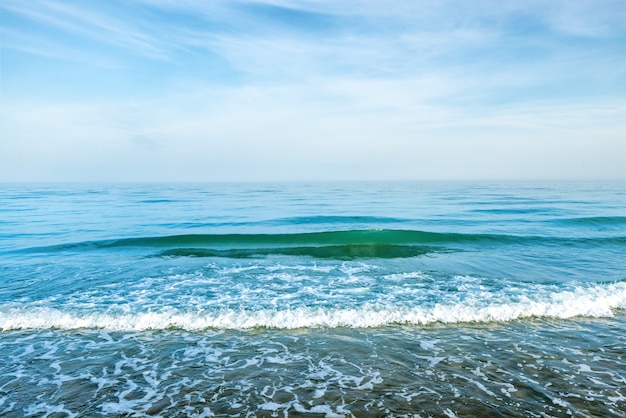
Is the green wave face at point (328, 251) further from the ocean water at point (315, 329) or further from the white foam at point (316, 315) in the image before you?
the white foam at point (316, 315)

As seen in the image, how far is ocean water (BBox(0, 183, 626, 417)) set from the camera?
5836 millimetres

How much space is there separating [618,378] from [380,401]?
401 centimetres

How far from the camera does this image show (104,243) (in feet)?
67.5

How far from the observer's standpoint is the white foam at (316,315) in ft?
30.1

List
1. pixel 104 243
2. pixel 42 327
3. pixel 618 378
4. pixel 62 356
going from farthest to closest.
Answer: pixel 104 243 < pixel 42 327 < pixel 62 356 < pixel 618 378

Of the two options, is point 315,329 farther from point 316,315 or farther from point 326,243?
point 326,243

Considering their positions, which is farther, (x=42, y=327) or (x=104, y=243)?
(x=104, y=243)

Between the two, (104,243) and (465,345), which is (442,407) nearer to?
(465,345)

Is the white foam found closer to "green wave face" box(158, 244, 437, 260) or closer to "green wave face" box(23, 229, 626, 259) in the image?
"green wave face" box(158, 244, 437, 260)

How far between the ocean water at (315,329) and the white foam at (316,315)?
2.0 inches

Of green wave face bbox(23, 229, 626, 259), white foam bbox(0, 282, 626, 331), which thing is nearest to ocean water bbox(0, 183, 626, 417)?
white foam bbox(0, 282, 626, 331)

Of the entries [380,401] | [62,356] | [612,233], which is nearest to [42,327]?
[62,356]

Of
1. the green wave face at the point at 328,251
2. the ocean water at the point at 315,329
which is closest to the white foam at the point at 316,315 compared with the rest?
the ocean water at the point at 315,329

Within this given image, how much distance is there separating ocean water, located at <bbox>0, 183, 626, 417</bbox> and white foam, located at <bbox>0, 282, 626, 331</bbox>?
0.05 meters
